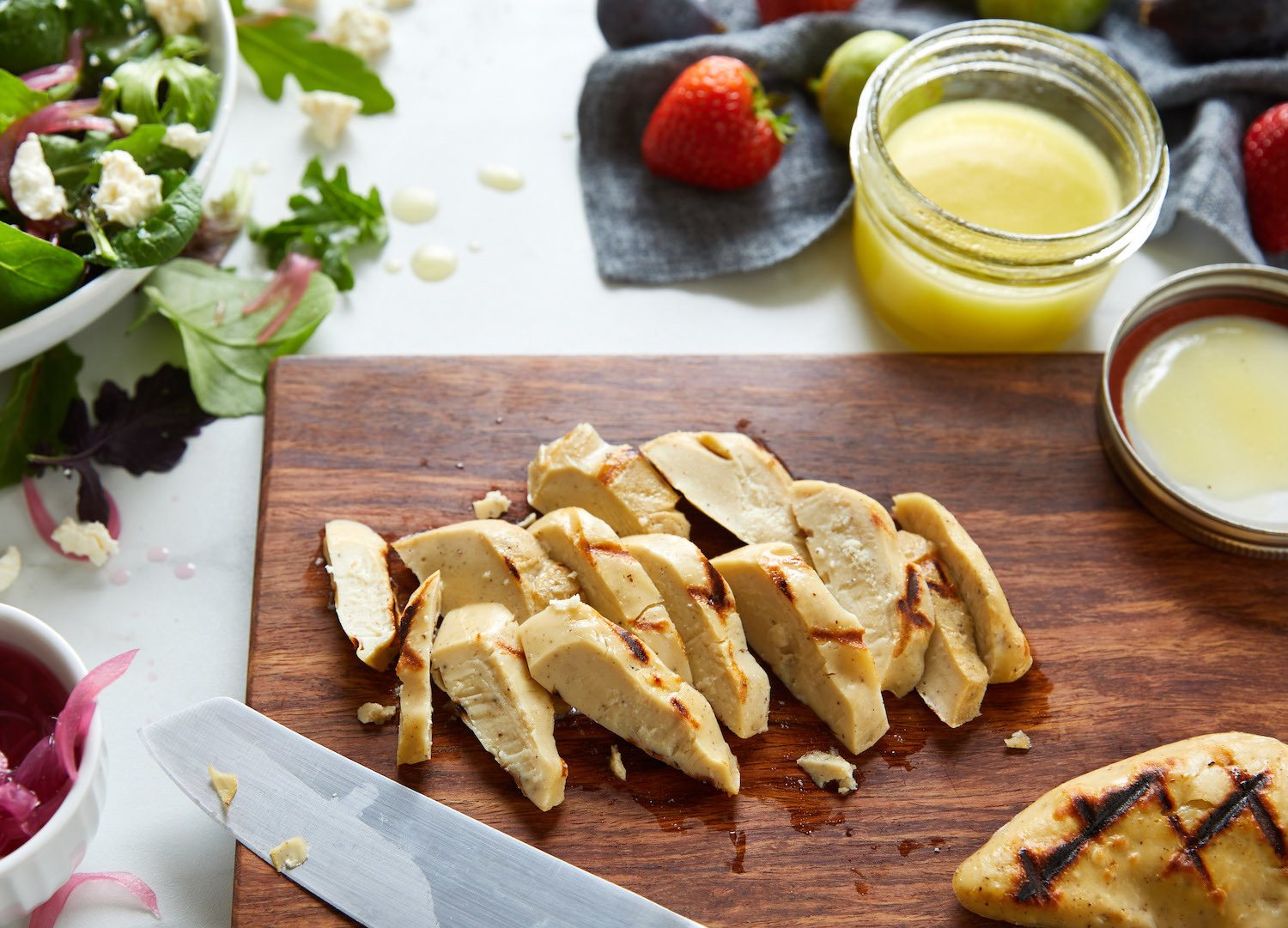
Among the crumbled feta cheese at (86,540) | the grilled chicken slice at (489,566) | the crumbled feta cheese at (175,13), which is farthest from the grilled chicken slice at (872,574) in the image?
the crumbled feta cheese at (175,13)

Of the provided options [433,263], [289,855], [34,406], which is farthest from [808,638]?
[34,406]

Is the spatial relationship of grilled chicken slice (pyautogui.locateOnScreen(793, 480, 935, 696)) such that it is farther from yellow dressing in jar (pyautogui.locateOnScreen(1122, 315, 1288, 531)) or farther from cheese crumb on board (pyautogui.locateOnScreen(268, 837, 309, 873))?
cheese crumb on board (pyautogui.locateOnScreen(268, 837, 309, 873))

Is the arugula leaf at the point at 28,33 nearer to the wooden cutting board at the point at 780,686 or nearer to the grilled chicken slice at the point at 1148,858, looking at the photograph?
the wooden cutting board at the point at 780,686

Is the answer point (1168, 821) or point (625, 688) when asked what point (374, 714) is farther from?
point (1168, 821)

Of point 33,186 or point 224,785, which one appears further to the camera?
point 33,186

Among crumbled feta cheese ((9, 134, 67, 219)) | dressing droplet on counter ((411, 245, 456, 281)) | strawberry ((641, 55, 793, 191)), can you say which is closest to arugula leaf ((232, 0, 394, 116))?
dressing droplet on counter ((411, 245, 456, 281))

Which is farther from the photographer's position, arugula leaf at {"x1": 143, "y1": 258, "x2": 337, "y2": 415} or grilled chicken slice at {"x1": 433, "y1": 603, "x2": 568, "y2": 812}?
arugula leaf at {"x1": 143, "y1": 258, "x2": 337, "y2": 415}
